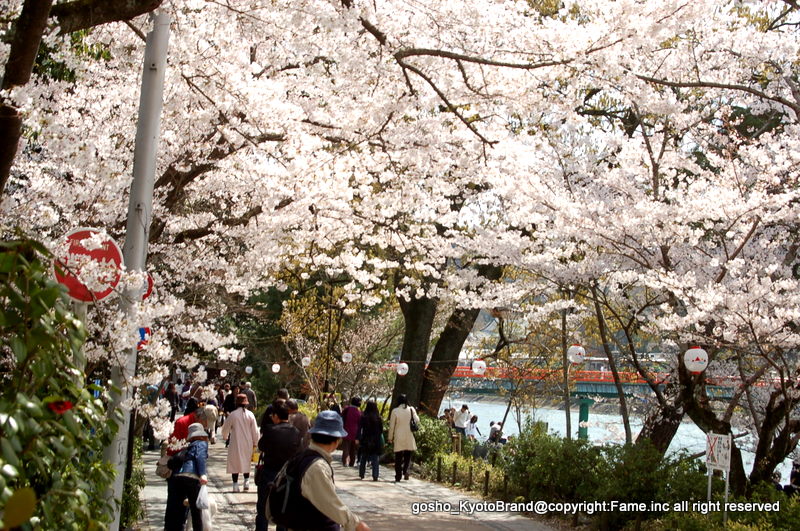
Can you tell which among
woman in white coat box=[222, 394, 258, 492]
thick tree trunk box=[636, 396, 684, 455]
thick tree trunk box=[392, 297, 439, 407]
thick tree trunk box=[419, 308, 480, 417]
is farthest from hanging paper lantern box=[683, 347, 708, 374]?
thick tree trunk box=[392, 297, 439, 407]

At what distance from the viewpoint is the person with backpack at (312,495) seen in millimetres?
4680

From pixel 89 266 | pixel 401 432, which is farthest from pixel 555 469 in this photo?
Result: pixel 89 266

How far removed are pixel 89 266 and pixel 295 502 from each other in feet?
5.76

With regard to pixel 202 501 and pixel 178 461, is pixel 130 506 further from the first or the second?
pixel 202 501

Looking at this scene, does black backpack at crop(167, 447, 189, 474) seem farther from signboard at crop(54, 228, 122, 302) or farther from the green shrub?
signboard at crop(54, 228, 122, 302)

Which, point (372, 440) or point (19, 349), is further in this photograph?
point (372, 440)

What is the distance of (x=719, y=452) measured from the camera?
9.16 meters

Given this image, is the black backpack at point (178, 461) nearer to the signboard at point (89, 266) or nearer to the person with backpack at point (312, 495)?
the signboard at point (89, 266)

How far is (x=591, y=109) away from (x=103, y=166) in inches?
513

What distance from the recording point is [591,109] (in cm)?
1808

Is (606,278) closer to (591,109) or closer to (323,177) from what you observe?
(591,109)

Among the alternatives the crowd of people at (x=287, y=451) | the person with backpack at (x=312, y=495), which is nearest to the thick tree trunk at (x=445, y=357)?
the crowd of people at (x=287, y=451)

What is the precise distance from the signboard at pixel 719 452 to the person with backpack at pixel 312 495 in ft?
18.4

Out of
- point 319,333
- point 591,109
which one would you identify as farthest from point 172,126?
point 319,333
